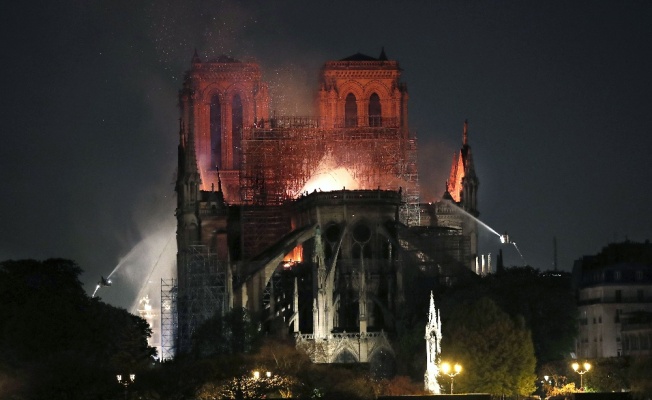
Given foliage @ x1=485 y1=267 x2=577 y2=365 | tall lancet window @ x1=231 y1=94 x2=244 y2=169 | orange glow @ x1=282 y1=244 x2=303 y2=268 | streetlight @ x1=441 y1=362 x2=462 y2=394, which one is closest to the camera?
streetlight @ x1=441 y1=362 x2=462 y2=394

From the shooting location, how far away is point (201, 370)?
333 feet

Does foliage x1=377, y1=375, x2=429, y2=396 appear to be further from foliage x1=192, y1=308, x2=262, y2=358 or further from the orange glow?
the orange glow

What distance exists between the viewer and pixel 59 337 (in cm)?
11269

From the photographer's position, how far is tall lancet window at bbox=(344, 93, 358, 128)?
158m

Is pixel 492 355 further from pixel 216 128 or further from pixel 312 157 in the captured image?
pixel 216 128

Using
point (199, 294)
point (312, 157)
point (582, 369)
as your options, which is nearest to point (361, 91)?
point (312, 157)

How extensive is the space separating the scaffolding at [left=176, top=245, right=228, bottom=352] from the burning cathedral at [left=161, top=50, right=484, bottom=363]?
0.41 ft

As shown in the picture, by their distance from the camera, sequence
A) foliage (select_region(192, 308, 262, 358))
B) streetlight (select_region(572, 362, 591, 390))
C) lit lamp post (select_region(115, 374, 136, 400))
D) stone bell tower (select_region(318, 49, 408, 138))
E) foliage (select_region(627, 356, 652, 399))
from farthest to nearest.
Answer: stone bell tower (select_region(318, 49, 408, 138)) < foliage (select_region(192, 308, 262, 358)) < streetlight (select_region(572, 362, 591, 390)) < lit lamp post (select_region(115, 374, 136, 400)) < foliage (select_region(627, 356, 652, 399))

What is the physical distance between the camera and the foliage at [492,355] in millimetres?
110000

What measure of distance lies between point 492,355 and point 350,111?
166 feet

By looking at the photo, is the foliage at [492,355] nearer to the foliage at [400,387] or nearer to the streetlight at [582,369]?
the foliage at [400,387]

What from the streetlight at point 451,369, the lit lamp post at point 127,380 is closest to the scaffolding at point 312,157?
the streetlight at point 451,369

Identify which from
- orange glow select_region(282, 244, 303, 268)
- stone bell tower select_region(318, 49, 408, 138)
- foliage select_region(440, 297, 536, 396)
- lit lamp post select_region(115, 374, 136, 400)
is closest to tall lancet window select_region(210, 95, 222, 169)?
stone bell tower select_region(318, 49, 408, 138)

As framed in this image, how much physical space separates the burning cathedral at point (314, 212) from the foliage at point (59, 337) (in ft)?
26.8
